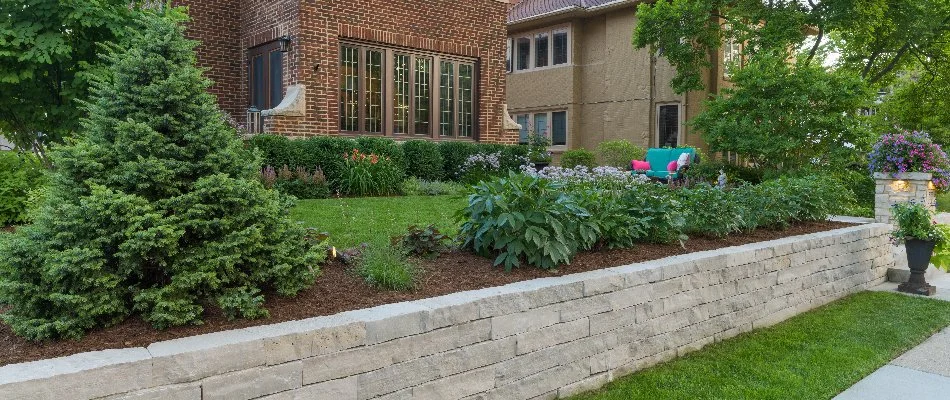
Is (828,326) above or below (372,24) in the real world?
below

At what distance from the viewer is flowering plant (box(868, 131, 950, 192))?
28.4 ft

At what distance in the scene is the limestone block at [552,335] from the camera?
134 inches

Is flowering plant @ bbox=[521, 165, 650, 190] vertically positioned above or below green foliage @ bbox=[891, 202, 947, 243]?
above

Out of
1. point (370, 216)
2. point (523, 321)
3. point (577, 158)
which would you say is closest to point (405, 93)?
point (370, 216)

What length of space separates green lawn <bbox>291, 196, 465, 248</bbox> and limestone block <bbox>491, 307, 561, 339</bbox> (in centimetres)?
177

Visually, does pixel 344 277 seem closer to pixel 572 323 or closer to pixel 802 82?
pixel 572 323

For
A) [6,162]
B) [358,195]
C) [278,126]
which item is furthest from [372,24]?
[6,162]

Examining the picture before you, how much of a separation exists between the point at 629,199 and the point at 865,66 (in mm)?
19310

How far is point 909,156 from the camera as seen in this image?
8.71 m

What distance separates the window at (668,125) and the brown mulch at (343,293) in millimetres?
14832

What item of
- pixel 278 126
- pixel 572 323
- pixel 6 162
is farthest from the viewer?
pixel 278 126

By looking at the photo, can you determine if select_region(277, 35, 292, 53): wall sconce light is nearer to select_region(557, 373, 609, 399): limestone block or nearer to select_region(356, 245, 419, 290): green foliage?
select_region(356, 245, 419, 290): green foliage

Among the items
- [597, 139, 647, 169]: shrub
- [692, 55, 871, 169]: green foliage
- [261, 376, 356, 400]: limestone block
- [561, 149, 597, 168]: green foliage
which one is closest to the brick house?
[561, 149, 597, 168]: green foliage

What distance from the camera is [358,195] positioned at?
33.3 feet
